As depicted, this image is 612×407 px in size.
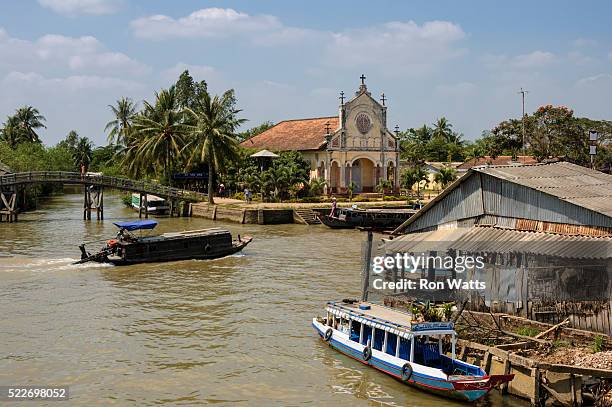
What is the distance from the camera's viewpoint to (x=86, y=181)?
58.8 meters

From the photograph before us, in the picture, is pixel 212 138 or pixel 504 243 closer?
pixel 504 243

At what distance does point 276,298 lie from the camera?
26.8 m

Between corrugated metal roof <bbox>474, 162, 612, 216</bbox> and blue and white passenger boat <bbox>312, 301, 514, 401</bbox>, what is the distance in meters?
4.88

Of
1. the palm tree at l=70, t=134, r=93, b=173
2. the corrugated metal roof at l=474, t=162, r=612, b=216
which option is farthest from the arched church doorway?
the palm tree at l=70, t=134, r=93, b=173

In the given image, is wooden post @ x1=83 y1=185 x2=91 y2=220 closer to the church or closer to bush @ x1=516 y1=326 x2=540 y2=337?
the church

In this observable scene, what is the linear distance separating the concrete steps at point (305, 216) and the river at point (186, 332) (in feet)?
51.2

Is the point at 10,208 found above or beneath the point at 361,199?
A: beneath

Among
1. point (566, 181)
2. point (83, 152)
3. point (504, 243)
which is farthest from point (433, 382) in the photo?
point (83, 152)

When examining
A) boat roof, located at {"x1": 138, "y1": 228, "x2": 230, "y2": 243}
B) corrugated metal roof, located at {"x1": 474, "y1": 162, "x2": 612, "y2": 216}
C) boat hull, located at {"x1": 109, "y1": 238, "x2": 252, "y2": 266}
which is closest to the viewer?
corrugated metal roof, located at {"x1": 474, "y1": 162, "x2": 612, "y2": 216}

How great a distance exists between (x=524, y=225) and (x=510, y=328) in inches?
118

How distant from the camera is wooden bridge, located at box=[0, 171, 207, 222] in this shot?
5583 centimetres

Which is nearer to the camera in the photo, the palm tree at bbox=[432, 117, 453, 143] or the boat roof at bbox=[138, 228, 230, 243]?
the boat roof at bbox=[138, 228, 230, 243]

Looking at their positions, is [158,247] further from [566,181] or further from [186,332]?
[566,181]

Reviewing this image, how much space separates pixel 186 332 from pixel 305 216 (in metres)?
33.7
